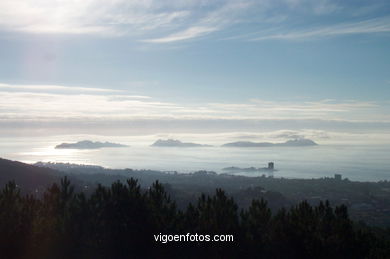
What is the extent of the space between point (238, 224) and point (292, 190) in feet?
157

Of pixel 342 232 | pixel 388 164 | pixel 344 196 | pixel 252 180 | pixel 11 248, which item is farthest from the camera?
pixel 388 164

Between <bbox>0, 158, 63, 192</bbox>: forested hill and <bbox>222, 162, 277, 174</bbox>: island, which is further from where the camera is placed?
<bbox>222, 162, 277, 174</bbox>: island

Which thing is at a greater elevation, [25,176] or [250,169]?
[250,169]

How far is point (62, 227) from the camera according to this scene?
14.8m

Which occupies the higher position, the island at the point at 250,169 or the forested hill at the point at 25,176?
the island at the point at 250,169

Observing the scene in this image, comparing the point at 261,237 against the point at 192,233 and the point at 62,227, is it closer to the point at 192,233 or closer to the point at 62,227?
the point at 192,233

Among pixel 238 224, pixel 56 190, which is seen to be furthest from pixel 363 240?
pixel 56 190

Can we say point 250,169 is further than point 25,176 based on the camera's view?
Yes

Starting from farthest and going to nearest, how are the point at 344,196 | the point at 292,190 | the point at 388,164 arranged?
the point at 388,164, the point at 292,190, the point at 344,196

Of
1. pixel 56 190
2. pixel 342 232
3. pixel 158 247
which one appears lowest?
pixel 158 247

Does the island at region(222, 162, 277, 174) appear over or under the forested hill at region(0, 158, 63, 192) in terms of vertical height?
over

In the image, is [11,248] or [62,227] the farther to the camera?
[62,227]

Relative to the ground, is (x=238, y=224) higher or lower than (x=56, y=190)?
lower

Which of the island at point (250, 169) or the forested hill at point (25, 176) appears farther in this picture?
the island at point (250, 169)
